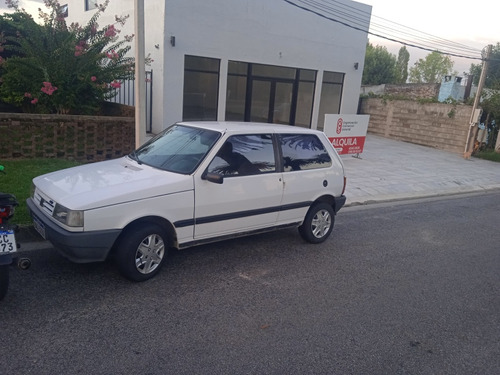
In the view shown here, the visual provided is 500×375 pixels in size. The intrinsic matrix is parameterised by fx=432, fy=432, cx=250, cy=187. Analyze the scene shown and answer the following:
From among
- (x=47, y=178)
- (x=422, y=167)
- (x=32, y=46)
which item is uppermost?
(x=32, y=46)

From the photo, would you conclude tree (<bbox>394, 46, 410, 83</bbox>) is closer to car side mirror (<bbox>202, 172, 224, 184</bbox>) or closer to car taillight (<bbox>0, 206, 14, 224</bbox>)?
car side mirror (<bbox>202, 172, 224, 184</bbox>)

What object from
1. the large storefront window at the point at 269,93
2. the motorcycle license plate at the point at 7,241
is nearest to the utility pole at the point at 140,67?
the motorcycle license plate at the point at 7,241

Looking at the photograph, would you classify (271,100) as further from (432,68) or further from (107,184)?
(432,68)

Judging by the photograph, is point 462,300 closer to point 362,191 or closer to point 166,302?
point 166,302

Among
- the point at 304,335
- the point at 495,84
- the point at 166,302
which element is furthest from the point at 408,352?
the point at 495,84

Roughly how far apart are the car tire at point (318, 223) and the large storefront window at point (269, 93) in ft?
31.7

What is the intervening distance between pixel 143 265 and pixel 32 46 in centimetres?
720

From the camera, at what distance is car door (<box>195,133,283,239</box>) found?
5016 millimetres

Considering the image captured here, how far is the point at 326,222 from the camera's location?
255 inches

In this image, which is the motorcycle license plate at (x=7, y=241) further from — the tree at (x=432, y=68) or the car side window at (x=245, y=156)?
the tree at (x=432, y=68)

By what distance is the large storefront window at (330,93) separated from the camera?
18250 millimetres

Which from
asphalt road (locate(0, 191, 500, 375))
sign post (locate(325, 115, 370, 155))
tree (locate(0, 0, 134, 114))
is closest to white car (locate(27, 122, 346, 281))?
asphalt road (locate(0, 191, 500, 375))

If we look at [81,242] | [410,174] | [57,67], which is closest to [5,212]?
[81,242]

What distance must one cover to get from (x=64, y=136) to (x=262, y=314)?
6657 mm
